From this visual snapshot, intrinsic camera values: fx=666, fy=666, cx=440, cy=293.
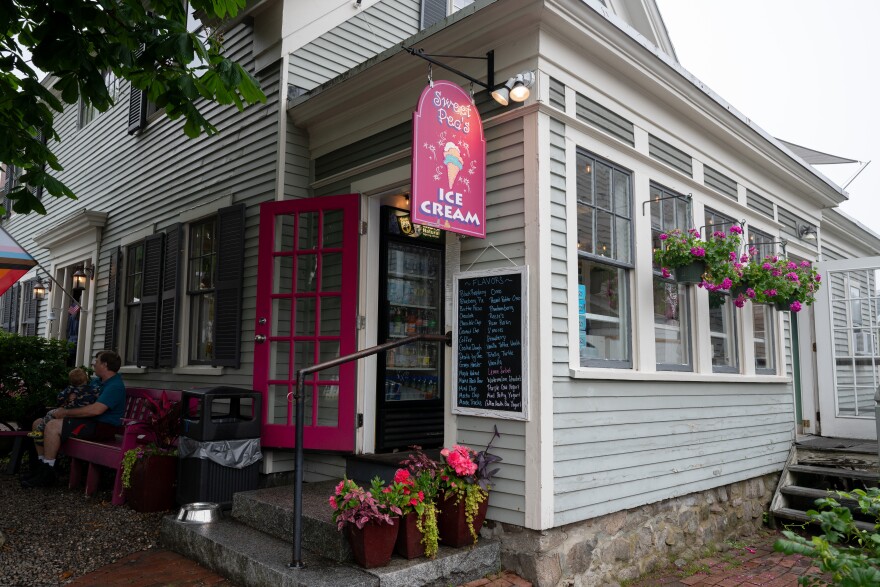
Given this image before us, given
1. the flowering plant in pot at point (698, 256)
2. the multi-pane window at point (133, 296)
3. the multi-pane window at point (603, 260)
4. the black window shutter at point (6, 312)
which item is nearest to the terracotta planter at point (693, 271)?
the flowering plant in pot at point (698, 256)

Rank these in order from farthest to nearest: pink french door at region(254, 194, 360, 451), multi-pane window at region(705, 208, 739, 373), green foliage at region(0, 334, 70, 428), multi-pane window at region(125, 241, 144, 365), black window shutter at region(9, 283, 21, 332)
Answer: black window shutter at region(9, 283, 21, 332), green foliage at region(0, 334, 70, 428), multi-pane window at region(125, 241, 144, 365), multi-pane window at region(705, 208, 739, 373), pink french door at region(254, 194, 360, 451)

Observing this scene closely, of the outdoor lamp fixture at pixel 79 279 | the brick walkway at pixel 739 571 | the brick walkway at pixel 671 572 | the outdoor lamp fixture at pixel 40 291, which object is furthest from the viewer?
the outdoor lamp fixture at pixel 40 291

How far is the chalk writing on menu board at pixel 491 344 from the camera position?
4340mm

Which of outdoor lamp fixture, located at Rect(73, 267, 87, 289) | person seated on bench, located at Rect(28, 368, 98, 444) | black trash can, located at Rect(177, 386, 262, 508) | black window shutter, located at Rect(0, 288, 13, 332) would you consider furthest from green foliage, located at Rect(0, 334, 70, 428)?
black window shutter, located at Rect(0, 288, 13, 332)

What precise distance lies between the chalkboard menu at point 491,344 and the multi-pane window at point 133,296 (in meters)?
5.40

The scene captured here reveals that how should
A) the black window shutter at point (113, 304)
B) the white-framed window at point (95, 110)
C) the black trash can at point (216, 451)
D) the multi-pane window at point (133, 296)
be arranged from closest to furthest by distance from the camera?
the black trash can at point (216, 451)
the multi-pane window at point (133, 296)
the black window shutter at point (113, 304)
the white-framed window at point (95, 110)

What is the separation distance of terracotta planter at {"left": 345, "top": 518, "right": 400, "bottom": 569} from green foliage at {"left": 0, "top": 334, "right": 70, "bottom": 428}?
21.4 ft

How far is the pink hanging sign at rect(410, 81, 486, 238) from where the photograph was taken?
4.07 metres

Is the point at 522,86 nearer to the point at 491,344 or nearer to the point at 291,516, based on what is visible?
the point at 491,344

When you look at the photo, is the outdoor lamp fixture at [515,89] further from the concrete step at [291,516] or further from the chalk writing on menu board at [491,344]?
the concrete step at [291,516]

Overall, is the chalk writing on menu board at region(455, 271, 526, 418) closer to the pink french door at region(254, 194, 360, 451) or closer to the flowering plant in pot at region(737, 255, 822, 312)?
the pink french door at region(254, 194, 360, 451)

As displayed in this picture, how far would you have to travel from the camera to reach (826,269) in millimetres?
7895

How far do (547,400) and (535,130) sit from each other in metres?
1.78

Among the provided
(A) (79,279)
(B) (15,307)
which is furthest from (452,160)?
(B) (15,307)
